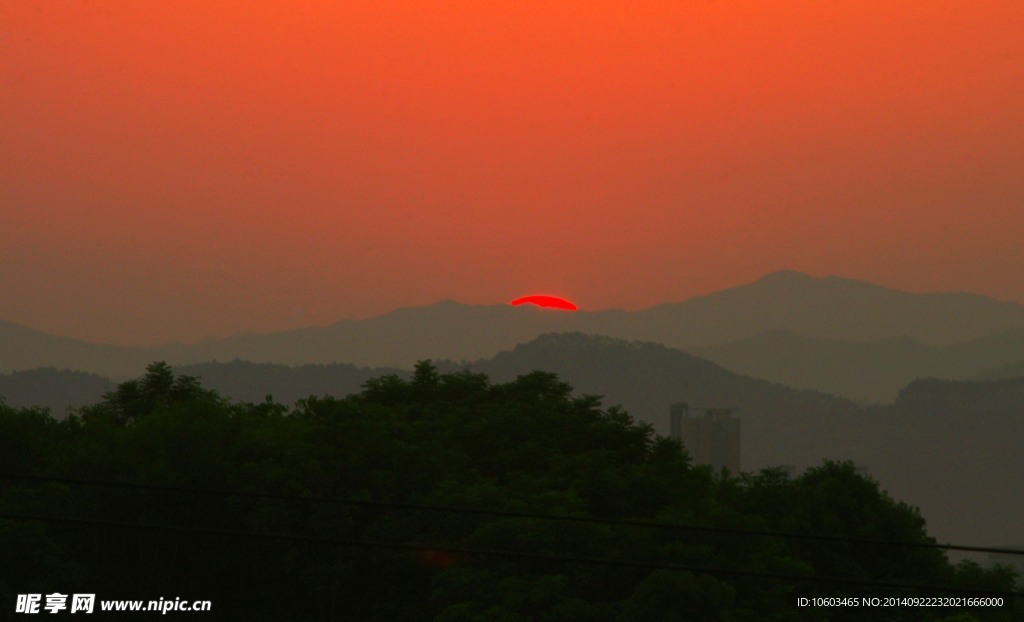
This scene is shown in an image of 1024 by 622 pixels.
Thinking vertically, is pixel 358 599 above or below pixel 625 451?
below

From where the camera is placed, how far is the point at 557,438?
6719cm

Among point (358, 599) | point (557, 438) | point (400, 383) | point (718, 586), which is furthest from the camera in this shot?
point (400, 383)

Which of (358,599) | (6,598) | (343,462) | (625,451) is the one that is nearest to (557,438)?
(625,451)

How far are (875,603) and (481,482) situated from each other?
19226mm

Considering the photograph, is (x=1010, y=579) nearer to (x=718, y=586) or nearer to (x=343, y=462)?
(x=718, y=586)

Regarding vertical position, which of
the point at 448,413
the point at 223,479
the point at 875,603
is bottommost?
the point at 875,603

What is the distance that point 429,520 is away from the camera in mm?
53844

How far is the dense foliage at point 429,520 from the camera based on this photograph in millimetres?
48281

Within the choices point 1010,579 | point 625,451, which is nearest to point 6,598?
point 625,451

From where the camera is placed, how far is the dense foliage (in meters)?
48.3

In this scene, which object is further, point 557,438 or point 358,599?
point 557,438

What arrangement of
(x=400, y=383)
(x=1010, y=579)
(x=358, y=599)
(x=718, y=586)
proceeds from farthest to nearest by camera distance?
(x=400, y=383)
(x=1010, y=579)
(x=358, y=599)
(x=718, y=586)

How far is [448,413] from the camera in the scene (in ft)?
234

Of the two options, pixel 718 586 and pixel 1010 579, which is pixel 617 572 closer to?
pixel 718 586
